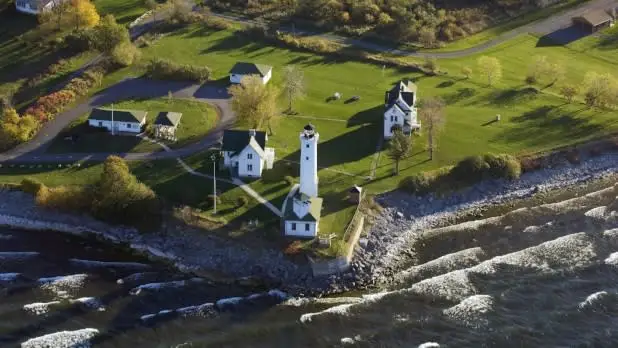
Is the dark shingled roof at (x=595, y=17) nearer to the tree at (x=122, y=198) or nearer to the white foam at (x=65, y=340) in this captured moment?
the tree at (x=122, y=198)

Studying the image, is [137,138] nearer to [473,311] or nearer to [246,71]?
[246,71]

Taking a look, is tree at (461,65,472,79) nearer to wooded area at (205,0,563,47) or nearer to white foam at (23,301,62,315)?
wooded area at (205,0,563,47)

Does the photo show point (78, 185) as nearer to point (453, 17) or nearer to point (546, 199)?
point (546, 199)

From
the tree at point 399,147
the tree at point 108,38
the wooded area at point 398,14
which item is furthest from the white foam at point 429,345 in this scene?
the tree at point 108,38

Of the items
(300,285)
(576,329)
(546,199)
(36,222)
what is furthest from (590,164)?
(36,222)

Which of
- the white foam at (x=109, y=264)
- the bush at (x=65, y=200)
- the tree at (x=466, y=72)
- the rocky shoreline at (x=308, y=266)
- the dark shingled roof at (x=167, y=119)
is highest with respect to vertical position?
the tree at (x=466, y=72)

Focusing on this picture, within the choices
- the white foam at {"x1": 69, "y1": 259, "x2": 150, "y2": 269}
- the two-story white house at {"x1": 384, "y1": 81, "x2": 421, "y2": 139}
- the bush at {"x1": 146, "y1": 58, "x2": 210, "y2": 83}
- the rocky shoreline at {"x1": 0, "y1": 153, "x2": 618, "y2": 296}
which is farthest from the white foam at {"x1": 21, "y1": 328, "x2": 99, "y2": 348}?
the bush at {"x1": 146, "y1": 58, "x2": 210, "y2": 83}
